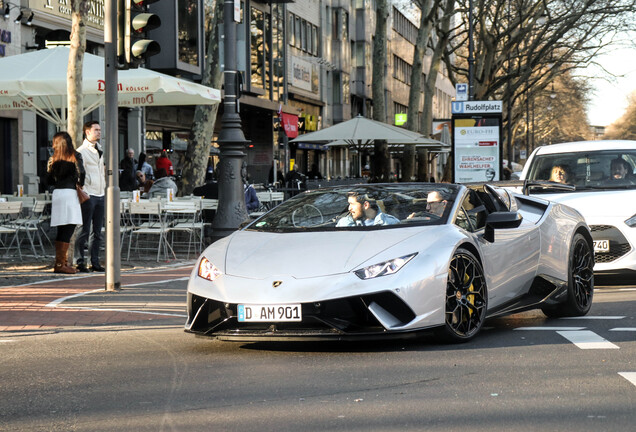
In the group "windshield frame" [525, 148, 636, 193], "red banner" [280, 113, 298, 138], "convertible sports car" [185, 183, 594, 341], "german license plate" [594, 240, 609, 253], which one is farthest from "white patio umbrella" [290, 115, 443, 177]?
"convertible sports car" [185, 183, 594, 341]

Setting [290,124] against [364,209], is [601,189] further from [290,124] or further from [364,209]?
[290,124]

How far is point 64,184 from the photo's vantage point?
45.2 feet

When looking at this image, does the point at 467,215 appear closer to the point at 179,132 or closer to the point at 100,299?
the point at 100,299

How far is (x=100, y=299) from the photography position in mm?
11258

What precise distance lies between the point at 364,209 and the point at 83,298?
4.07m

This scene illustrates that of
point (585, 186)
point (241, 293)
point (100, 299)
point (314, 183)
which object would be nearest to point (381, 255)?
point (241, 293)

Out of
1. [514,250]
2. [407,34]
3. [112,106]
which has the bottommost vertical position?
[514,250]

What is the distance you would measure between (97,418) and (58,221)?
844cm

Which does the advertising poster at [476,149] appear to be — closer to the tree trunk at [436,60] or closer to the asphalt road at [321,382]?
the tree trunk at [436,60]

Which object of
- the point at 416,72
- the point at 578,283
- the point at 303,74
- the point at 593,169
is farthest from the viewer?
the point at 303,74

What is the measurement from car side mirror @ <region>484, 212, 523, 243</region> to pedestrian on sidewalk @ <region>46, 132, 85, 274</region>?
22.1 feet

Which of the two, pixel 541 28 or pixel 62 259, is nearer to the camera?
pixel 62 259

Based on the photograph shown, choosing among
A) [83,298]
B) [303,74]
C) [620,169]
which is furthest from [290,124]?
[83,298]

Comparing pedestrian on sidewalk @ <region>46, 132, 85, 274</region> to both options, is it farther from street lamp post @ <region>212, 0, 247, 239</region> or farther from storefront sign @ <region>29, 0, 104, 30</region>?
storefront sign @ <region>29, 0, 104, 30</region>
